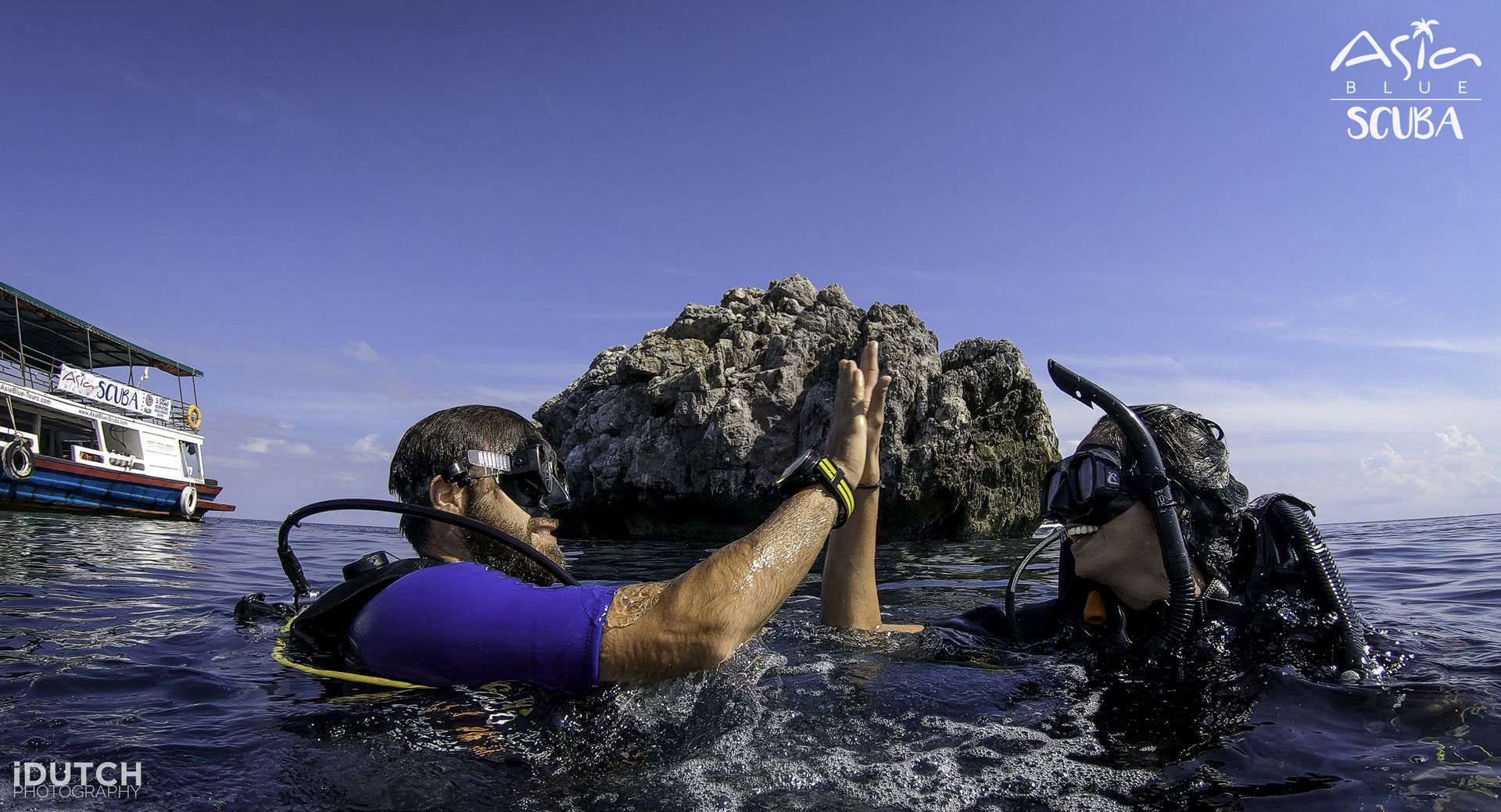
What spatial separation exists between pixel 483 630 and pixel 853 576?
193 centimetres

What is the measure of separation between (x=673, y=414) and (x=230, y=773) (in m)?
20.4

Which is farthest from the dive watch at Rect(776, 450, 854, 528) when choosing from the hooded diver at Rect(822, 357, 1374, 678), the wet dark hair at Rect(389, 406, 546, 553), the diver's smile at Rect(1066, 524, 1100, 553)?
the wet dark hair at Rect(389, 406, 546, 553)

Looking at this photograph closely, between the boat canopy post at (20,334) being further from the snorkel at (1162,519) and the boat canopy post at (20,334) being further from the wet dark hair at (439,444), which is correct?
the snorkel at (1162,519)

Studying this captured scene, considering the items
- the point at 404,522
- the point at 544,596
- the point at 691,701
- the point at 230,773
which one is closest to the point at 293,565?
the point at 404,522

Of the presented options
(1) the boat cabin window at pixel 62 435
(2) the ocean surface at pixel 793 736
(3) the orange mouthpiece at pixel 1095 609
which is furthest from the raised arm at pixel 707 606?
(1) the boat cabin window at pixel 62 435

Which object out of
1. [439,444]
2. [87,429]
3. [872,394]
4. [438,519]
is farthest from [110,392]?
[872,394]

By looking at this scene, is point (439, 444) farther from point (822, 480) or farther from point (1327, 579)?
point (1327, 579)

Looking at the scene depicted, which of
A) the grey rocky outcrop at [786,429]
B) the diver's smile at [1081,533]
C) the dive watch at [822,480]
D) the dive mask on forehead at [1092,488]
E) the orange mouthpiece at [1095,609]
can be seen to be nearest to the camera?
the dive watch at [822,480]

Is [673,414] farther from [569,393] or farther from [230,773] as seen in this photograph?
[230,773]

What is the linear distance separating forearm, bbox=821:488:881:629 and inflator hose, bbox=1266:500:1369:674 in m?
1.58

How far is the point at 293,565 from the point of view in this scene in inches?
130

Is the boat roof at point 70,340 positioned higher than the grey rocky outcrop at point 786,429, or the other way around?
the boat roof at point 70,340

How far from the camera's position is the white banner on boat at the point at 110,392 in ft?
70.8

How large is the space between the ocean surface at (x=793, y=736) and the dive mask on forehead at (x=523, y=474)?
0.85 m
